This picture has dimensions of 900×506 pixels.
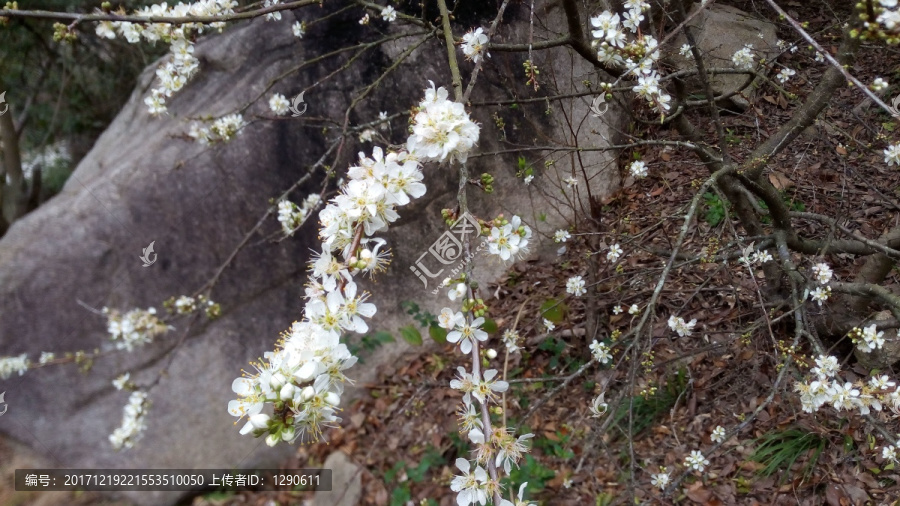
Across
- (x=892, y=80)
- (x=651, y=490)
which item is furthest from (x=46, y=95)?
(x=892, y=80)

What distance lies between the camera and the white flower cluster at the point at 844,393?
1444mm

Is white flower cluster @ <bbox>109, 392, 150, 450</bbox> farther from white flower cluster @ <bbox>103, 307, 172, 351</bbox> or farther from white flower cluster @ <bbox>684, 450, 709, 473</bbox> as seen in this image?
white flower cluster @ <bbox>684, 450, 709, 473</bbox>

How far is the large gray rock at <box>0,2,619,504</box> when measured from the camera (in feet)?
10.8

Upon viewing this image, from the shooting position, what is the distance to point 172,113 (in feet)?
11.9

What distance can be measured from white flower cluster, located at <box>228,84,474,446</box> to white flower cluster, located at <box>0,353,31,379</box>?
3183 millimetres

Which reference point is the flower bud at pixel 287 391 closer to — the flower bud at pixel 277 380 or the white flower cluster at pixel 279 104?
the flower bud at pixel 277 380

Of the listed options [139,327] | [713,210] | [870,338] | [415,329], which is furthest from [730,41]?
[139,327]

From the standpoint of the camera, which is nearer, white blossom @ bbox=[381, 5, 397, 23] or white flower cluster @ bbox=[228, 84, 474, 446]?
white flower cluster @ bbox=[228, 84, 474, 446]

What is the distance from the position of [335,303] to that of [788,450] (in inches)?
77.9

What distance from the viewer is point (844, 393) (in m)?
1.49

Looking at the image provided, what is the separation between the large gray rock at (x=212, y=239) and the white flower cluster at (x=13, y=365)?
10 cm

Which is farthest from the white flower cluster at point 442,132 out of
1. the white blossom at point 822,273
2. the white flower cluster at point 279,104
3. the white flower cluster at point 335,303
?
the white flower cluster at point 279,104

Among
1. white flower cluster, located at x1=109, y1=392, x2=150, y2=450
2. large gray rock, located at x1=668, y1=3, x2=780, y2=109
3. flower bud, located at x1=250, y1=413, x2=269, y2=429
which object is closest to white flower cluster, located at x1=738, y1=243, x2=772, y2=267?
large gray rock, located at x1=668, y1=3, x2=780, y2=109

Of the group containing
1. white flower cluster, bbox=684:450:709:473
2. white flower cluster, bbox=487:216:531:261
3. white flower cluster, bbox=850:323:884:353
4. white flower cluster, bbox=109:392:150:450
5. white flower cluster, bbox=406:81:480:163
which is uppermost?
white flower cluster, bbox=406:81:480:163
